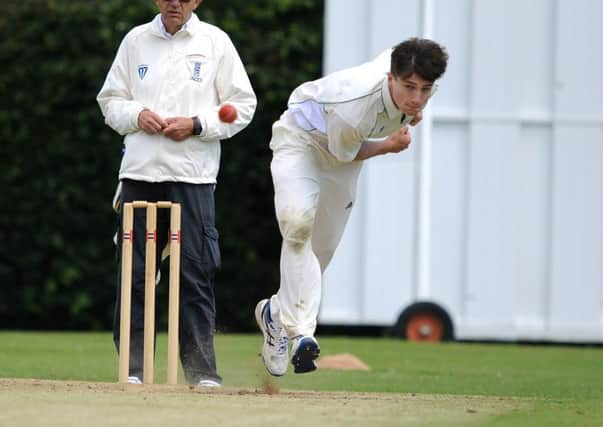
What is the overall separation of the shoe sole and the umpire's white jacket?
87 cm

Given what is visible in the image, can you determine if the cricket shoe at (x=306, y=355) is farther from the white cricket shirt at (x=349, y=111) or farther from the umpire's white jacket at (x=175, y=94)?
the umpire's white jacket at (x=175, y=94)

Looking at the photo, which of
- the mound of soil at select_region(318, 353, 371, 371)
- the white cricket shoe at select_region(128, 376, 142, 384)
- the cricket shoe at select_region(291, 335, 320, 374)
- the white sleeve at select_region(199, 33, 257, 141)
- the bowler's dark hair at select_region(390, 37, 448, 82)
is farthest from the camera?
the mound of soil at select_region(318, 353, 371, 371)

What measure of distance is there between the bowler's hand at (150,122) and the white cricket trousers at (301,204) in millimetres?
459

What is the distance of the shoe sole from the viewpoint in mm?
5453

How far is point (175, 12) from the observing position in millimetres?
5918

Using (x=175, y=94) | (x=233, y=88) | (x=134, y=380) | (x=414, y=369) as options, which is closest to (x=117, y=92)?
(x=175, y=94)

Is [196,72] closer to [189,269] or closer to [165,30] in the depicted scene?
[165,30]

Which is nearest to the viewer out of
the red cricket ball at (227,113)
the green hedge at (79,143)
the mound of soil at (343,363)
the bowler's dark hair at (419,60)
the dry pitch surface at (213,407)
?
the dry pitch surface at (213,407)

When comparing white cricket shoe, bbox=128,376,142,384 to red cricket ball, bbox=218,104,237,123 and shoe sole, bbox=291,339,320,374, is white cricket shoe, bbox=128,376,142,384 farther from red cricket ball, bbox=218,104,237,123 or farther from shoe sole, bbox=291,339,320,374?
red cricket ball, bbox=218,104,237,123

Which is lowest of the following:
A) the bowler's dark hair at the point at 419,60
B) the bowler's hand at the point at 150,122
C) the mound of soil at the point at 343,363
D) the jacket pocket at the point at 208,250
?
the mound of soil at the point at 343,363

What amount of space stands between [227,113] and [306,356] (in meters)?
1.06

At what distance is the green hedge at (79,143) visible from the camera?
10.3 meters

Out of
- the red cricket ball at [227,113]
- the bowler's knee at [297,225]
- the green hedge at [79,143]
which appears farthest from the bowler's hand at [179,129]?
the green hedge at [79,143]

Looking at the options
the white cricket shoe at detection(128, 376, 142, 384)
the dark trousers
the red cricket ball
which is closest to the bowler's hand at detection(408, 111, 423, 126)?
the red cricket ball
